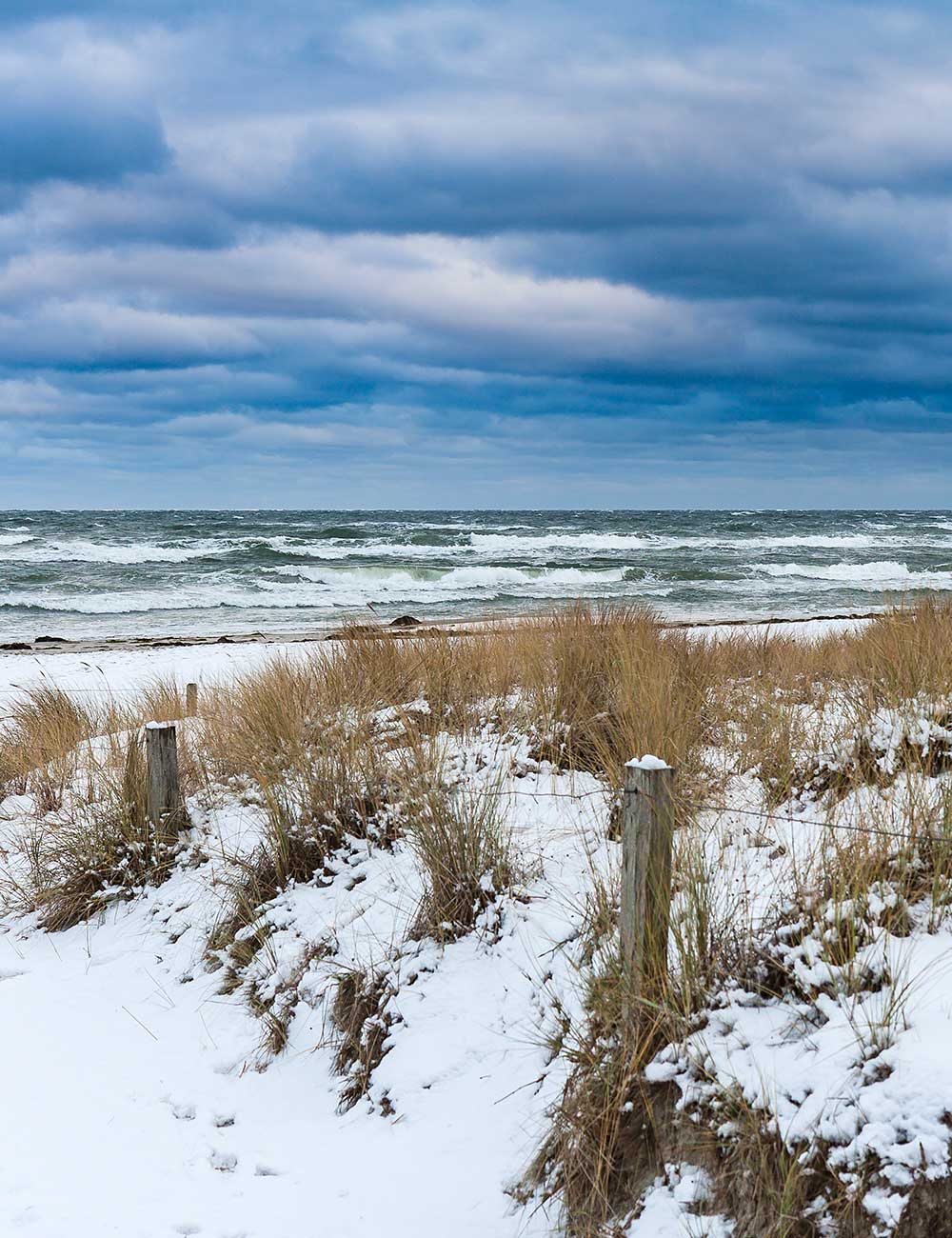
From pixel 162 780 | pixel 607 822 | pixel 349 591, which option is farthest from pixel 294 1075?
pixel 349 591

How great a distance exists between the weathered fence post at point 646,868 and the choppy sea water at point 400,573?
1271 cm

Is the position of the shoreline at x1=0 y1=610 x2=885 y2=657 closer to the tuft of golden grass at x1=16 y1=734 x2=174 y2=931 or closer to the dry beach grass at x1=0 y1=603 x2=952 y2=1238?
the dry beach grass at x1=0 y1=603 x2=952 y2=1238

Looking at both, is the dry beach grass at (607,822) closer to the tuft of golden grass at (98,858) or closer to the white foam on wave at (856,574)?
the tuft of golden grass at (98,858)

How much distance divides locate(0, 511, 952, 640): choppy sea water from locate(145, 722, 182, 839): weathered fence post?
428 inches

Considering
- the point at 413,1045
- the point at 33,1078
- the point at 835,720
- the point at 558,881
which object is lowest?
the point at 33,1078

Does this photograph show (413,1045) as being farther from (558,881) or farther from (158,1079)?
(158,1079)

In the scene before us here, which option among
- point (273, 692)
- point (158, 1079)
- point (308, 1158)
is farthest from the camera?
point (273, 692)

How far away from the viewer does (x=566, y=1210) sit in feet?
10.1

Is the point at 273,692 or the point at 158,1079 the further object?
the point at 273,692

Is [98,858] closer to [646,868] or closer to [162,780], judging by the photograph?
[162,780]

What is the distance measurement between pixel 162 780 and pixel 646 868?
365 cm

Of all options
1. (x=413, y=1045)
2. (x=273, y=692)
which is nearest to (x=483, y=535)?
(x=273, y=692)

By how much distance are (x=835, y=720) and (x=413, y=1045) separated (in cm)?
318

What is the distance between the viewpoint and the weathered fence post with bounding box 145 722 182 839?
598 cm
